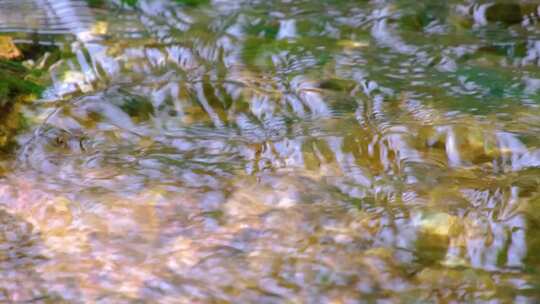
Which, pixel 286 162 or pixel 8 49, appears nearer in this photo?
pixel 286 162

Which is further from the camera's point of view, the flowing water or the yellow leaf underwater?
the yellow leaf underwater

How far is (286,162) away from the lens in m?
3.31

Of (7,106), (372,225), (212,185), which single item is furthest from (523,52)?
(7,106)

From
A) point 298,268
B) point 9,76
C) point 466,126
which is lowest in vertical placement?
point 298,268

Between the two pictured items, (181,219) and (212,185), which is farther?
(212,185)

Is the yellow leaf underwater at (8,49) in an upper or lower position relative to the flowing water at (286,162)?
upper

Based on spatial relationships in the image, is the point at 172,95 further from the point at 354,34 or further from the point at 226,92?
the point at 354,34

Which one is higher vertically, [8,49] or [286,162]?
[8,49]

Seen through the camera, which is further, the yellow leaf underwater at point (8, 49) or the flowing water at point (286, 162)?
the yellow leaf underwater at point (8, 49)

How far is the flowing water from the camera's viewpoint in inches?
99.0

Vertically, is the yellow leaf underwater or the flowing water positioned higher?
the yellow leaf underwater

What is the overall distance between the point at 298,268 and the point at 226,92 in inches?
72.1

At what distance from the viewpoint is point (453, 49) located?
175 inches

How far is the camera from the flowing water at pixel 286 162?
99.0 inches
